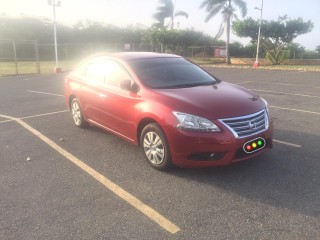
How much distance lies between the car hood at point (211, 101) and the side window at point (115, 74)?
0.86 metres

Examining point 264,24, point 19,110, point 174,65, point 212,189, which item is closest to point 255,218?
point 212,189

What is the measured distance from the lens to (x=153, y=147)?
478 centimetres

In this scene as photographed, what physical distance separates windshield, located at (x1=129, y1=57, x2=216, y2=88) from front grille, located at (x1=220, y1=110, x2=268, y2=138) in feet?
3.87

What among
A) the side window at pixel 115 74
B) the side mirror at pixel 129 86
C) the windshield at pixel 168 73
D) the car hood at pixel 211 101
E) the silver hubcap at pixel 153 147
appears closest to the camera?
the car hood at pixel 211 101

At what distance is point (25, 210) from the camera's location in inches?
148

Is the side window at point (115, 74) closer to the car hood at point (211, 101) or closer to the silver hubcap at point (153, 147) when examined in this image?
the car hood at point (211, 101)

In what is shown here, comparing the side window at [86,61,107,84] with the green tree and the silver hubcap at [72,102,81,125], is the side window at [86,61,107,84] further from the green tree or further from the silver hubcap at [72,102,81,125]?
the green tree

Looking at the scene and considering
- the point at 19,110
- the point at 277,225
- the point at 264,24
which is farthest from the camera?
the point at 264,24

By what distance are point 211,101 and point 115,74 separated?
6.39 feet

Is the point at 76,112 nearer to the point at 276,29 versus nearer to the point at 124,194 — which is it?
the point at 124,194

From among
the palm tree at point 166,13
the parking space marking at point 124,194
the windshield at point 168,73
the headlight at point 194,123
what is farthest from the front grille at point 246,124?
the palm tree at point 166,13

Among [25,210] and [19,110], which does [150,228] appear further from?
[19,110]

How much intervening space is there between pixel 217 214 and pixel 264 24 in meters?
38.2

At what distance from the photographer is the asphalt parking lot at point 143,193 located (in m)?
3.34
